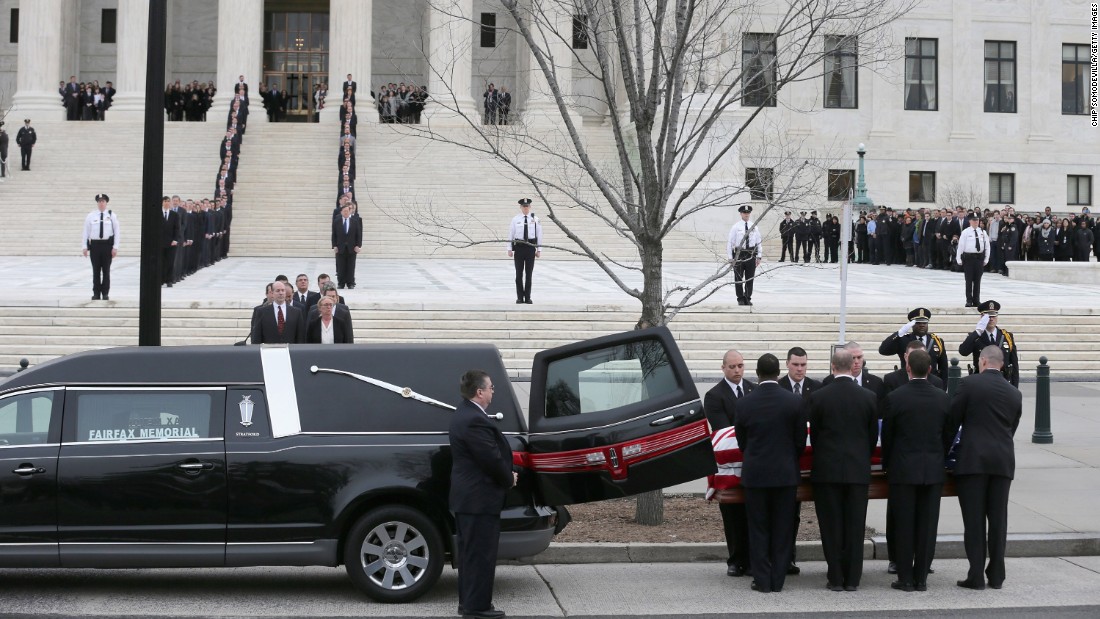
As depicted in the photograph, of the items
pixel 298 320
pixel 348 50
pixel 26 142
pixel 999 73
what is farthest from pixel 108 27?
pixel 298 320

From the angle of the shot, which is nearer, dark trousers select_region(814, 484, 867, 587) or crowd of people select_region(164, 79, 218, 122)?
dark trousers select_region(814, 484, 867, 587)

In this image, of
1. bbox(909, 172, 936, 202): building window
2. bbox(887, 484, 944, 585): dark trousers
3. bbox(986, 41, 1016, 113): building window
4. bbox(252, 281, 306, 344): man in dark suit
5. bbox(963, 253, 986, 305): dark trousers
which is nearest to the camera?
bbox(887, 484, 944, 585): dark trousers

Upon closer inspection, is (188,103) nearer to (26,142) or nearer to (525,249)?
(26,142)

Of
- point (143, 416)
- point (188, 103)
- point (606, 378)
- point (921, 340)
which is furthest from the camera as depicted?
point (188, 103)

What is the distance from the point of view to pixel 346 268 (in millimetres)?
25672

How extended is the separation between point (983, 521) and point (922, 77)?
158 ft

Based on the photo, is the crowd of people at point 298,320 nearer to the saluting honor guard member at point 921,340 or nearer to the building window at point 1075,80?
the saluting honor guard member at point 921,340

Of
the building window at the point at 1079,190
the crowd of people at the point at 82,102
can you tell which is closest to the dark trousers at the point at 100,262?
the crowd of people at the point at 82,102

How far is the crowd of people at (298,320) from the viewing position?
14.5 meters

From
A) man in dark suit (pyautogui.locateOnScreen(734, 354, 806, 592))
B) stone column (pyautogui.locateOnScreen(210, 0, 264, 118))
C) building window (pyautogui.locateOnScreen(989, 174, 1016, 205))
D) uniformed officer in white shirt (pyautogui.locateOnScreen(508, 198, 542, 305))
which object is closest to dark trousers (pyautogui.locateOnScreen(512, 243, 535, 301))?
uniformed officer in white shirt (pyautogui.locateOnScreen(508, 198, 542, 305))

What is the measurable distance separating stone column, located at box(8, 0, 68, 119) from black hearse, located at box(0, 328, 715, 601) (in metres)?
41.1

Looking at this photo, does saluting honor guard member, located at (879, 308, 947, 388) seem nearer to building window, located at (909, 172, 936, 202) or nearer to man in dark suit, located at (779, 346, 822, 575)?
man in dark suit, located at (779, 346, 822, 575)

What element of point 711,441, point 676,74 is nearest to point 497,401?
point 711,441

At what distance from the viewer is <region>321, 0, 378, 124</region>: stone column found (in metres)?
46.9
